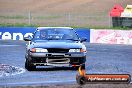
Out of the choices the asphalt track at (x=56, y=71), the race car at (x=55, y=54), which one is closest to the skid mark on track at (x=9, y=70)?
the asphalt track at (x=56, y=71)

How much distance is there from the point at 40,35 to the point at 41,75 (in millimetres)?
2833

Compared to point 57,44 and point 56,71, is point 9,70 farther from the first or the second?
point 57,44

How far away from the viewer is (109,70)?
1927cm

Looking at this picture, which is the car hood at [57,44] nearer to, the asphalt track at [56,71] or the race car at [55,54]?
the race car at [55,54]

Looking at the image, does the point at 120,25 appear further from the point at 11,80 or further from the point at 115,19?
the point at 11,80

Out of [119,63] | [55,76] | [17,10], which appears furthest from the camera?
[17,10]

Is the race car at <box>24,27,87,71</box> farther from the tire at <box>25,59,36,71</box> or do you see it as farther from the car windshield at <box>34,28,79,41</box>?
the car windshield at <box>34,28,79,41</box>

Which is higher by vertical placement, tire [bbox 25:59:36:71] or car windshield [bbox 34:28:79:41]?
car windshield [bbox 34:28:79:41]

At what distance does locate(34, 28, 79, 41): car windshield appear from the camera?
65.5 feet

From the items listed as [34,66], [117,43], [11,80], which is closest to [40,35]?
[34,66]

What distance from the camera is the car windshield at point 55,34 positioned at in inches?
786

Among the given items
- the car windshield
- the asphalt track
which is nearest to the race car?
the asphalt track

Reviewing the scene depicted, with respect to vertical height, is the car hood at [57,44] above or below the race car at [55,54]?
above

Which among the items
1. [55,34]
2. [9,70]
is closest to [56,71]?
[9,70]
